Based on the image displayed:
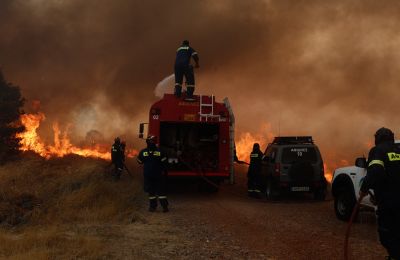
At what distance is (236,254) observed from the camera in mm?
6262

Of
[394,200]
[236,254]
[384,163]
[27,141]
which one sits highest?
[27,141]

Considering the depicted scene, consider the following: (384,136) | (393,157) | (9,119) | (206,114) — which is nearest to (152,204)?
(206,114)

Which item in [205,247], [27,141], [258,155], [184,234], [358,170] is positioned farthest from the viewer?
[27,141]

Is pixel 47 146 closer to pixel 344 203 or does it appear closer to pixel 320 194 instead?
pixel 320 194

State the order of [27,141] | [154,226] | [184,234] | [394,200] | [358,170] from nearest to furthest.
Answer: [394,200]
[184,234]
[154,226]
[358,170]
[27,141]

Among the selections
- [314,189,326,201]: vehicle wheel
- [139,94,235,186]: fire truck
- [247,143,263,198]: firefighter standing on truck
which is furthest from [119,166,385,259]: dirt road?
[247,143,263,198]: firefighter standing on truck

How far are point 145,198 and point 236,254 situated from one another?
664 cm

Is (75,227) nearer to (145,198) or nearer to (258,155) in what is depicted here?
(145,198)

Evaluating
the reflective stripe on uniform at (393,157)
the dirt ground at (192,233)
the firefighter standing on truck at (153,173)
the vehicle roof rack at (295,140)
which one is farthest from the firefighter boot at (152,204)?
the reflective stripe on uniform at (393,157)

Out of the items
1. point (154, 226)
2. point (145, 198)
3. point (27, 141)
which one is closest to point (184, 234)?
point (154, 226)

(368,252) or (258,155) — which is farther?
(258,155)

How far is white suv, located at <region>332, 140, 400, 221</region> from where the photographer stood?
854 centimetres

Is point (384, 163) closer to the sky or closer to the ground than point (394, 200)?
closer to the sky

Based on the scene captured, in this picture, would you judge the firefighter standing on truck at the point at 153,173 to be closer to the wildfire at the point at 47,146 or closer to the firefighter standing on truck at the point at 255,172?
the firefighter standing on truck at the point at 255,172
